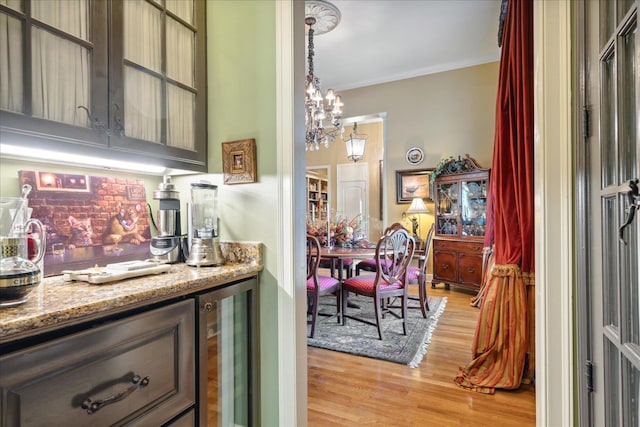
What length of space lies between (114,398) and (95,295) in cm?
29

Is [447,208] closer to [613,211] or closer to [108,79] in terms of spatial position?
[613,211]

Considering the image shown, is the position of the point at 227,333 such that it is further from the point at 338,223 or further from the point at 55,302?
the point at 338,223

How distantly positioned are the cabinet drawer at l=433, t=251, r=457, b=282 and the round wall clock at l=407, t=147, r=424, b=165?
1568 millimetres

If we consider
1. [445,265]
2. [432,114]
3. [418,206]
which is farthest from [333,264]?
[432,114]

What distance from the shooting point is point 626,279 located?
36.3 inches

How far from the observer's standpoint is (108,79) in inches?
45.8

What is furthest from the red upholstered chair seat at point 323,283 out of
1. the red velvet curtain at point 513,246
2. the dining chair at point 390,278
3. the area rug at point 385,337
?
the red velvet curtain at point 513,246

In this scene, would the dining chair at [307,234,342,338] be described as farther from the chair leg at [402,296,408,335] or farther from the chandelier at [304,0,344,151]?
the chandelier at [304,0,344,151]

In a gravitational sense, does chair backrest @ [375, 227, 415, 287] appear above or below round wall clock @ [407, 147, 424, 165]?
below

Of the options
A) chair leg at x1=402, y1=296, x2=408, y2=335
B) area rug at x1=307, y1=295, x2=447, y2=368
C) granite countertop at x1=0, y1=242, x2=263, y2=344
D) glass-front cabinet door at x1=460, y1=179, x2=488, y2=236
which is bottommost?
area rug at x1=307, y1=295, x2=447, y2=368

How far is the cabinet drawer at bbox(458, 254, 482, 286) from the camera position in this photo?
13.7 feet

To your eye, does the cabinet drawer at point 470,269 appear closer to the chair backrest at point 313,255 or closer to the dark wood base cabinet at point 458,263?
the dark wood base cabinet at point 458,263

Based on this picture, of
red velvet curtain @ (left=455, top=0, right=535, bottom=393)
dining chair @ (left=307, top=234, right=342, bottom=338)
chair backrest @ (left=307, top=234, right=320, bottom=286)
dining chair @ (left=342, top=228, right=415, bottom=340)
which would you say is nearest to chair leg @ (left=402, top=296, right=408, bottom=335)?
dining chair @ (left=342, top=228, right=415, bottom=340)

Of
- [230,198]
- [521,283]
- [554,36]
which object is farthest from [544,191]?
[230,198]
